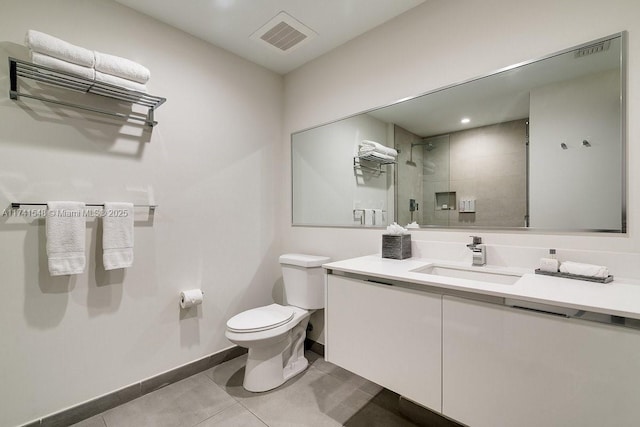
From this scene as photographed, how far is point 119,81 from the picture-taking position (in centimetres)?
156

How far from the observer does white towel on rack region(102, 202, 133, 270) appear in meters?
1.61

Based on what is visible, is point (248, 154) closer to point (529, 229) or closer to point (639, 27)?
point (529, 229)

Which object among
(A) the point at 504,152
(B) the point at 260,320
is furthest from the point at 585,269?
(B) the point at 260,320

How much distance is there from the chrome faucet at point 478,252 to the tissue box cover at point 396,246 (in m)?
0.35

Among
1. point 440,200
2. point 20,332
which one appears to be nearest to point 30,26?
point 20,332

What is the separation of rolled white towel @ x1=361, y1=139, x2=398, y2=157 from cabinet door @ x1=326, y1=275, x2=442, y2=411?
37.2 inches

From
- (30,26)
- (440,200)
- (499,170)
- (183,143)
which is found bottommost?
(440,200)

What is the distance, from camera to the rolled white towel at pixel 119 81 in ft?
4.91

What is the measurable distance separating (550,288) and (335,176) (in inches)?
60.8

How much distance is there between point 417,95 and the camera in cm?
178

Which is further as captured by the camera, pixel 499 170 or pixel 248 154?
pixel 248 154

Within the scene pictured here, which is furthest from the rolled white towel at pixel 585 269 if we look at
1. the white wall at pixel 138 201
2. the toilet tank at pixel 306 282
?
the white wall at pixel 138 201

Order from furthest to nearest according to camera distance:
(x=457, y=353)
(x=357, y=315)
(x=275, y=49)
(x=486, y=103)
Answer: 1. (x=275, y=49)
2. (x=486, y=103)
3. (x=357, y=315)
4. (x=457, y=353)

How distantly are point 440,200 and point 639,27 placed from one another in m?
1.03
